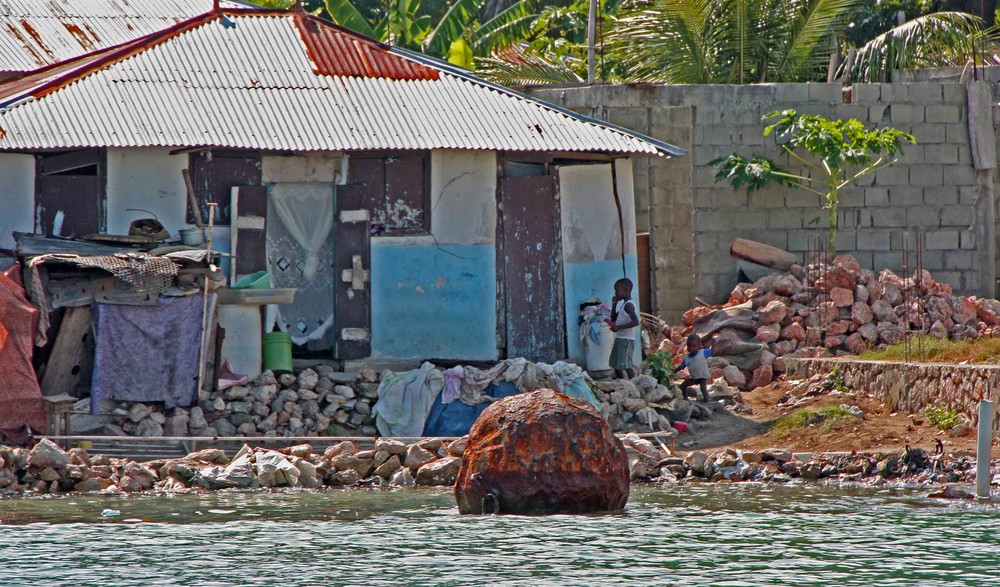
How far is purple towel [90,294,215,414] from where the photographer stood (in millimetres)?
16141

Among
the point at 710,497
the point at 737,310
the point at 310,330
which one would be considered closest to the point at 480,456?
the point at 710,497

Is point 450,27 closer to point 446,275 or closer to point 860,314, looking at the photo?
point 860,314

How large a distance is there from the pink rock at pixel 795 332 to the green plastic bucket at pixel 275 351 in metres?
6.97

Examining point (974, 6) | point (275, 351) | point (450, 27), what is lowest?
point (275, 351)

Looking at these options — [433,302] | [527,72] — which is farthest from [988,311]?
[527,72]

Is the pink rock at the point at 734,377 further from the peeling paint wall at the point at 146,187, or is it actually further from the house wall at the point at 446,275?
the peeling paint wall at the point at 146,187

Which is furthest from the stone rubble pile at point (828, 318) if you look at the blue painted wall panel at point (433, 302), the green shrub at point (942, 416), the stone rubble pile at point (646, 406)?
the blue painted wall panel at point (433, 302)

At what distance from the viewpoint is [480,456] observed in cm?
1268

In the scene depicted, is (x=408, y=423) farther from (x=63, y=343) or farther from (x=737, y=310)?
(x=737, y=310)

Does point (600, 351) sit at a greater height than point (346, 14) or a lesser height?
lesser

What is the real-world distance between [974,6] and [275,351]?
64.4 feet

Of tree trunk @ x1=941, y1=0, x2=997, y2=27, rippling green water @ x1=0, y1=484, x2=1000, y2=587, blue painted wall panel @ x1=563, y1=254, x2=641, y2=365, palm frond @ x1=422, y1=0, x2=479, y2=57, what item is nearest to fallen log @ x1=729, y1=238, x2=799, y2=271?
blue painted wall panel @ x1=563, y1=254, x2=641, y2=365

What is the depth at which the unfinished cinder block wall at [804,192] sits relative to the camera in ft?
70.5

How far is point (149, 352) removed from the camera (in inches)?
642
